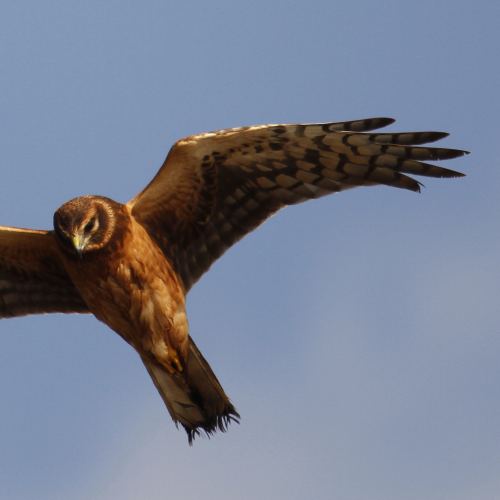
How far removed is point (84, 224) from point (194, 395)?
219 cm

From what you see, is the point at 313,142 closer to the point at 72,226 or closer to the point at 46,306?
the point at 72,226

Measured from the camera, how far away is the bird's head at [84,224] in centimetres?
818

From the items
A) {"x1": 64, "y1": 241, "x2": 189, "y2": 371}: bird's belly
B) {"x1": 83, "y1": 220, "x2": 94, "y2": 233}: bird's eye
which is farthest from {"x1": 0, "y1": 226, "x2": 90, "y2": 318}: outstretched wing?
{"x1": 83, "y1": 220, "x2": 94, "y2": 233}: bird's eye

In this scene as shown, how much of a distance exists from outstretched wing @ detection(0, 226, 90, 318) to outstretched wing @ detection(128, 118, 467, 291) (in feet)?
4.03

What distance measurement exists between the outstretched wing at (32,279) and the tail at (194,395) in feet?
4.57

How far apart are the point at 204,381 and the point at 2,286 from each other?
2769 mm

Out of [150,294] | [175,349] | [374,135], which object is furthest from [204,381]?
[374,135]

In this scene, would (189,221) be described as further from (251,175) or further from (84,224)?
(84,224)

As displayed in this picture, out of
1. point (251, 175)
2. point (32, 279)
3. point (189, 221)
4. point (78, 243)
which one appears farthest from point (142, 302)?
point (32, 279)

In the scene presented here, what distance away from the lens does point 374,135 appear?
8.73 meters

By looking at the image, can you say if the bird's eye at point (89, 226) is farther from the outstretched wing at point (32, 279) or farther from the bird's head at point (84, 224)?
the outstretched wing at point (32, 279)

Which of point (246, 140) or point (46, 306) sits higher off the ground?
point (246, 140)

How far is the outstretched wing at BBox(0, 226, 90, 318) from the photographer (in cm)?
931

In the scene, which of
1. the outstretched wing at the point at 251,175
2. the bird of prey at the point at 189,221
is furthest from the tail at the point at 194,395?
the outstretched wing at the point at 251,175
